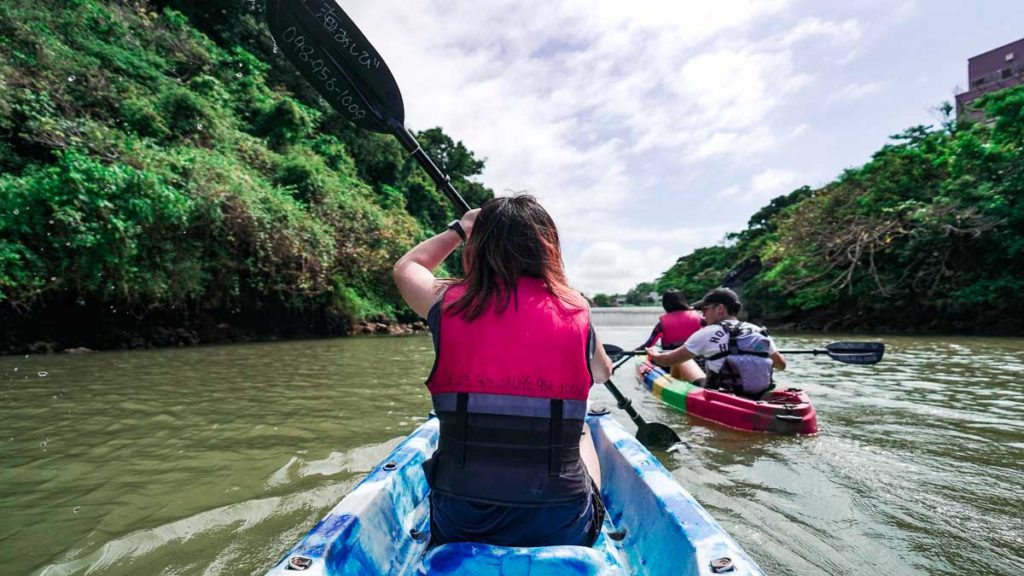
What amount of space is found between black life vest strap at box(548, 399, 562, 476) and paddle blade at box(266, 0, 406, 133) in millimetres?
2449

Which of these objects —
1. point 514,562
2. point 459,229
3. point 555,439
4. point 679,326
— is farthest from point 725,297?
point 514,562

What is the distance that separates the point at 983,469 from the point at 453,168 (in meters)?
32.9

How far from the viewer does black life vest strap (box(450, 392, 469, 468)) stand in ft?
4.55

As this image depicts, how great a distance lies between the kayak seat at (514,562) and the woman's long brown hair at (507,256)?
1.98 ft

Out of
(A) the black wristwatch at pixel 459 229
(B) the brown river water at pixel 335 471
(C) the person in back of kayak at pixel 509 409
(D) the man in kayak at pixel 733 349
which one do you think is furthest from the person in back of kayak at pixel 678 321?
(C) the person in back of kayak at pixel 509 409

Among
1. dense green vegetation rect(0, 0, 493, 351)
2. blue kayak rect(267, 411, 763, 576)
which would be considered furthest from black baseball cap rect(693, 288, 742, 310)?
dense green vegetation rect(0, 0, 493, 351)

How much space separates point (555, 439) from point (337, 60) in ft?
9.28

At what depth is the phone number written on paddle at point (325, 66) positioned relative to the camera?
2973 millimetres

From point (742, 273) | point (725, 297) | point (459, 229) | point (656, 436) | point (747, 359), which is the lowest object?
point (656, 436)

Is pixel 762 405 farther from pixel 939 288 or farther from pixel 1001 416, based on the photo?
→ pixel 939 288

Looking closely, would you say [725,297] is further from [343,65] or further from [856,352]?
[343,65]

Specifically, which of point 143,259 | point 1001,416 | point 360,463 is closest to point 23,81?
point 143,259

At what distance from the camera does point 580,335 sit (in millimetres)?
1417

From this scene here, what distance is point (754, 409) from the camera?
175 inches
